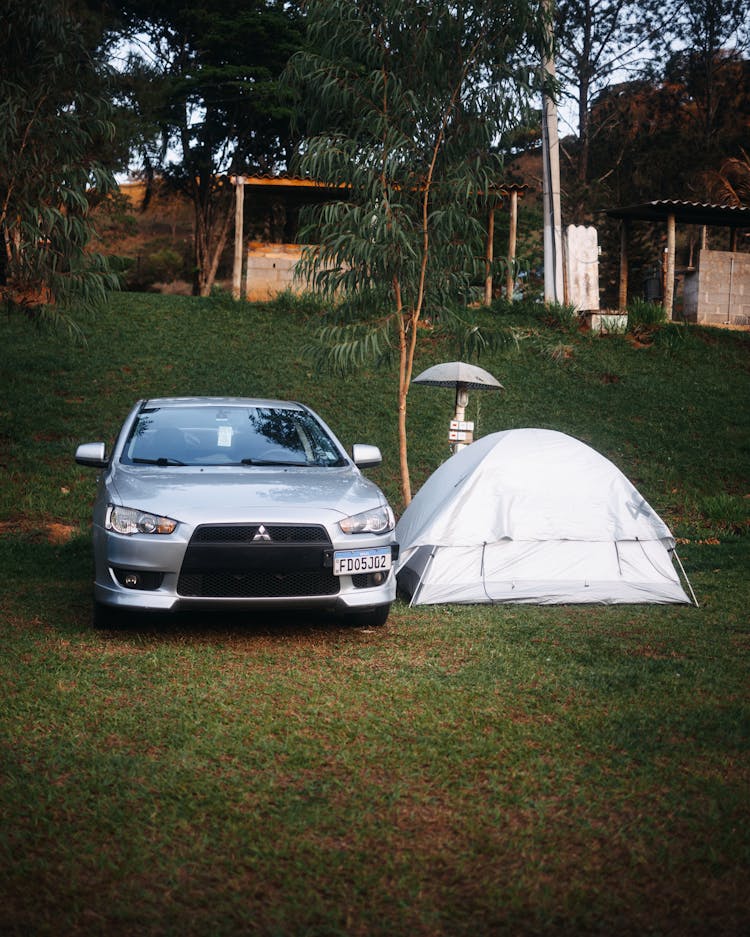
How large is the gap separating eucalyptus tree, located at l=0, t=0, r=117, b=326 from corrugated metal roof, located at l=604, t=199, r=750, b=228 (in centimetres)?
1334

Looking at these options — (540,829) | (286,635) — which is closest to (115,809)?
(540,829)

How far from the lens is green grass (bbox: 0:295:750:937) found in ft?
9.68

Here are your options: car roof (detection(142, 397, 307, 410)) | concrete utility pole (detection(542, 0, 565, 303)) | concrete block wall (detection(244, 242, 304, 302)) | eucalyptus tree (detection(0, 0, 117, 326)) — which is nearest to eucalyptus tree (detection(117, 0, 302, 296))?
concrete block wall (detection(244, 242, 304, 302))

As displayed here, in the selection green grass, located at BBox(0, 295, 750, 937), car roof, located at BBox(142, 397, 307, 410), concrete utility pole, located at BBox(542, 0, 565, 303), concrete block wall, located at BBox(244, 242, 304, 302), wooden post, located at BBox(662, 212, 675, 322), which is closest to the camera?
green grass, located at BBox(0, 295, 750, 937)

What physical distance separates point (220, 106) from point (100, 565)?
25513 mm

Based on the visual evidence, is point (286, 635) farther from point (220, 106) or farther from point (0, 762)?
point (220, 106)

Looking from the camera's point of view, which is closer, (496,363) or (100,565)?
(100,565)

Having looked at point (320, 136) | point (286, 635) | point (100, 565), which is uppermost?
point (320, 136)

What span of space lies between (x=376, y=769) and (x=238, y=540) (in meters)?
2.17

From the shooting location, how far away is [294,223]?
30266 millimetres

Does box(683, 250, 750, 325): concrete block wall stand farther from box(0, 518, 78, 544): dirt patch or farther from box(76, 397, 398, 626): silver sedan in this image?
box(76, 397, 398, 626): silver sedan

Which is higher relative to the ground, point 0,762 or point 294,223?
point 294,223

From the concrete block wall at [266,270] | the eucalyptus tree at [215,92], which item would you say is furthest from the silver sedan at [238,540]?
the eucalyptus tree at [215,92]

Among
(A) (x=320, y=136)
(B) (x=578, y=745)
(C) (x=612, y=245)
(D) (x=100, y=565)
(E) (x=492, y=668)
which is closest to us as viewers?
(B) (x=578, y=745)
